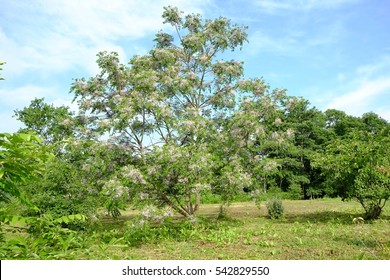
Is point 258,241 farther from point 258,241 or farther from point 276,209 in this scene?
point 276,209

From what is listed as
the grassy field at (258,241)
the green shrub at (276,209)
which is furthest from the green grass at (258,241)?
the green shrub at (276,209)

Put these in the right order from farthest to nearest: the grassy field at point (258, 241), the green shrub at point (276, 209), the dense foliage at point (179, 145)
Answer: the green shrub at point (276, 209)
the dense foliage at point (179, 145)
the grassy field at point (258, 241)

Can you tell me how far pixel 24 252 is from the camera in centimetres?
255

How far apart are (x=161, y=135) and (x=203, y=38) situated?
224 inches

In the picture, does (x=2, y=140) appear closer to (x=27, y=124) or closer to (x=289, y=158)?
(x=27, y=124)

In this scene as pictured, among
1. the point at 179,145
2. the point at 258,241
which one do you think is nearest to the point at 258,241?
the point at 258,241

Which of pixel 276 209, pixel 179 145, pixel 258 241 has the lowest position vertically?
pixel 258 241

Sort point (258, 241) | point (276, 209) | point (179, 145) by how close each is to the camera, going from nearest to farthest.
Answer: point (258, 241), point (179, 145), point (276, 209)

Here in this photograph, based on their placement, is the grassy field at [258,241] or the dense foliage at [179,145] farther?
the dense foliage at [179,145]

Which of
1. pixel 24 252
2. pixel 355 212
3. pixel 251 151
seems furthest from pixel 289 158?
pixel 24 252

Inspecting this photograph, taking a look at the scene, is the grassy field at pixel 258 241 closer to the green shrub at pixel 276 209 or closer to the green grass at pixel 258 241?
the green grass at pixel 258 241

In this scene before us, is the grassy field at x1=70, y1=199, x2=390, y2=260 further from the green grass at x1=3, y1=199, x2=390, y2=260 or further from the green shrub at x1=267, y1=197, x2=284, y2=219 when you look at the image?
the green shrub at x1=267, y1=197, x2=284, y2=219

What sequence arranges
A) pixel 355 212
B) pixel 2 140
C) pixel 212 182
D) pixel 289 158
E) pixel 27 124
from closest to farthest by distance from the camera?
pixel 2 140 < pixel 212 182 < pixel 355 212 < pixel 27 124 < pixel 289 158

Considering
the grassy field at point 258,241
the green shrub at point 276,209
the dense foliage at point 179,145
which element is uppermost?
the dense foliage at point 179,145
